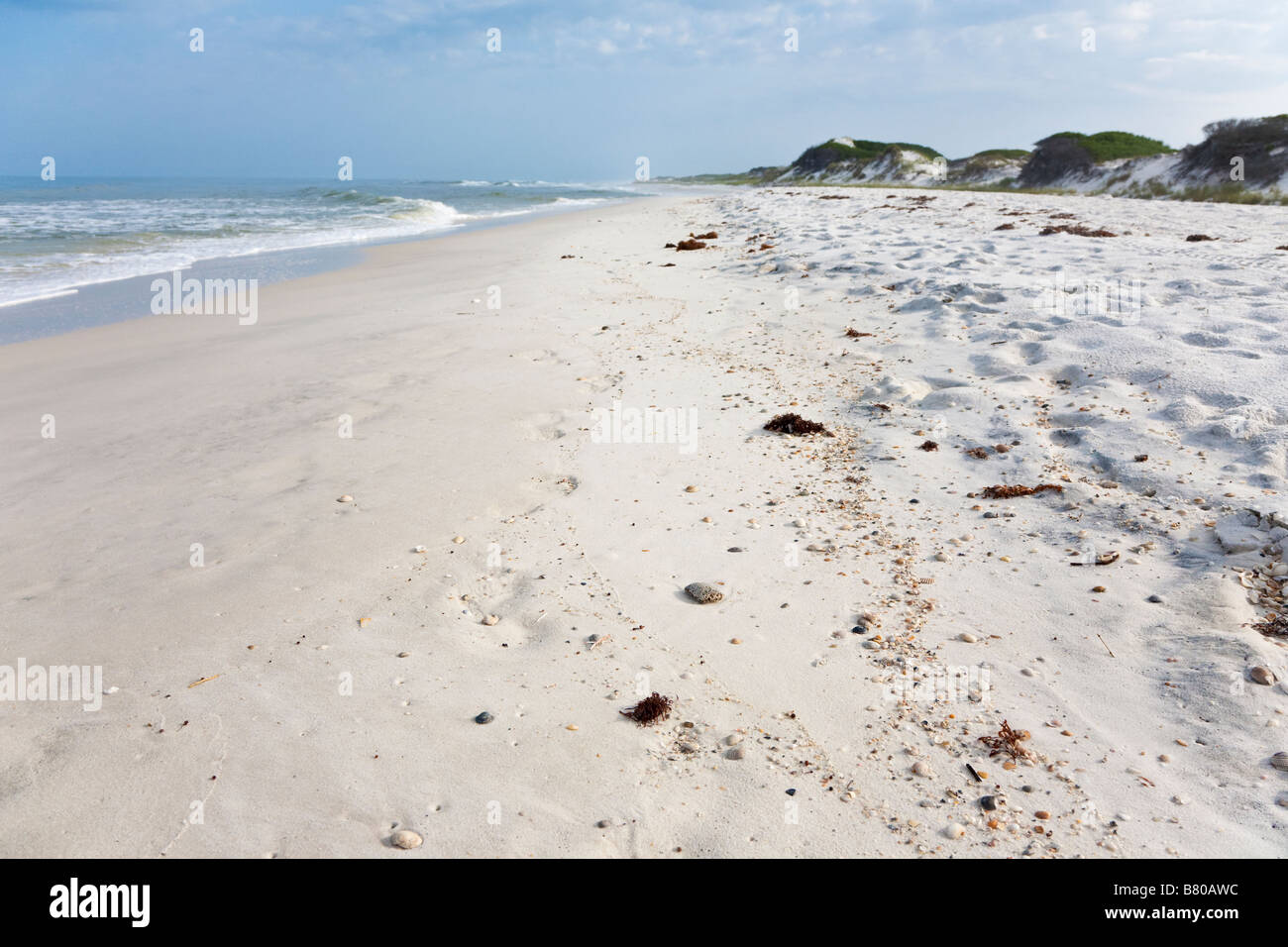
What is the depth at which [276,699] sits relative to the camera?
2.79 meters

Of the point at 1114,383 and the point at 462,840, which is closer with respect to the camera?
the point at 462,840

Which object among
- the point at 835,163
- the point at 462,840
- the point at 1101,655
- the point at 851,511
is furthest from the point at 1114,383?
the point at 835,163

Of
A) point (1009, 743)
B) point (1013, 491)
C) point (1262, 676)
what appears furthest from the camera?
point (1013, 491)

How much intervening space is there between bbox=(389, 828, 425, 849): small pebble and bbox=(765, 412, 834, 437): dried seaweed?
3836 millimetres

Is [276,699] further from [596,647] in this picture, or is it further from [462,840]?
[596,647]

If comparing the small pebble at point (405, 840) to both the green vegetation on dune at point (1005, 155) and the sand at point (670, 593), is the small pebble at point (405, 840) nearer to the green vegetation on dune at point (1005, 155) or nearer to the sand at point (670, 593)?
the sand at point (670, 593)

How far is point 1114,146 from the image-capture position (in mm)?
33500

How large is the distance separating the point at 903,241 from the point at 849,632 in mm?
10563

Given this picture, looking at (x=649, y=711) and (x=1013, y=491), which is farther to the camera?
(x=1013, y=491)

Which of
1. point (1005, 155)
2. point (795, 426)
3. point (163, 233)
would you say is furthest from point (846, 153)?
point (795, 426)

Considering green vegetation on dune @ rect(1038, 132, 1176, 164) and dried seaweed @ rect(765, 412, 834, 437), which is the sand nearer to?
dried seaweed @ rect(765, 412, 834, 437)

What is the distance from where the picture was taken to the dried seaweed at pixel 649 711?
8.80 feet

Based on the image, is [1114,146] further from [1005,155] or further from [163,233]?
[163,233]

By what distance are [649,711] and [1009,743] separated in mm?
1274
